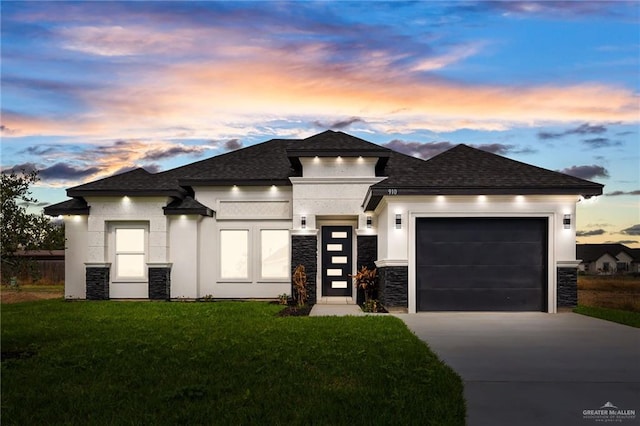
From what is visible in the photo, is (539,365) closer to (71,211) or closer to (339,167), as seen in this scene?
(339,167)

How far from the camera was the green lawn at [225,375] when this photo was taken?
254 inches

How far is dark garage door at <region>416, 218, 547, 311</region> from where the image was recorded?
659 inches

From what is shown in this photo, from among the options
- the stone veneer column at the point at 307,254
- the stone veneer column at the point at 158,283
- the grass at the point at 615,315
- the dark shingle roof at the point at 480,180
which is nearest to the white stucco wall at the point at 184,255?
the stone veneer column at the point at 158,283

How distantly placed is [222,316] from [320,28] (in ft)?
24.5

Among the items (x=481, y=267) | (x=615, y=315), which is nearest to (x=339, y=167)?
(x=481, y=267)

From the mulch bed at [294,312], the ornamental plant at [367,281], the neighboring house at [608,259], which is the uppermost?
the ornamental plant at [367,281]

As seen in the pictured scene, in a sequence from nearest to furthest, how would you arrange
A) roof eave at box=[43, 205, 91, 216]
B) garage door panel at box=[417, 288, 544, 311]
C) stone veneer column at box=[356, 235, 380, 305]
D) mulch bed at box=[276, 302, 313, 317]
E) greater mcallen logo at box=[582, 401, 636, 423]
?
1. greater mcallen logo at box=[582, 401, 636, 423]
2. mulch bed at box=[276, 302, 313, 317]
3. garage door panel at box=[417, 288, 544, 311]
4. stone veneer column at box=[356, 235, 380, 305]
5. roof eave at box=[43, 205, 91, 216]

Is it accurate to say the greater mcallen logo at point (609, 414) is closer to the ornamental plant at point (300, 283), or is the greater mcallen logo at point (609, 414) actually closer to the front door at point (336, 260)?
the ornamental plant at point (300, 283)

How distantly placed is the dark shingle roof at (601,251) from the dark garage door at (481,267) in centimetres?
6888

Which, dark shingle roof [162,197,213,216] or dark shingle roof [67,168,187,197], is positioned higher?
dark shingle roof [67,168,187,197]

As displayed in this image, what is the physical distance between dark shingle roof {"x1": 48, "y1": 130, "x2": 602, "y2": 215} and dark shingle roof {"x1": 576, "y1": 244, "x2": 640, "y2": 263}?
212 feet

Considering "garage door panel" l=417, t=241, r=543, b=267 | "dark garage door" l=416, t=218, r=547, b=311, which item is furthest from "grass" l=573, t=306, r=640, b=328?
"garage door panel" l=417, t=241, r=543, b=267

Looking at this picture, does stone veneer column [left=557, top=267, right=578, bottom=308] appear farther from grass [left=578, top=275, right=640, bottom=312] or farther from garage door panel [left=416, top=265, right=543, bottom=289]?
grass [left=578, top=275, right=640, bottom=312]

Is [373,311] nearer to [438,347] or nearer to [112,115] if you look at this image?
[438,347]
